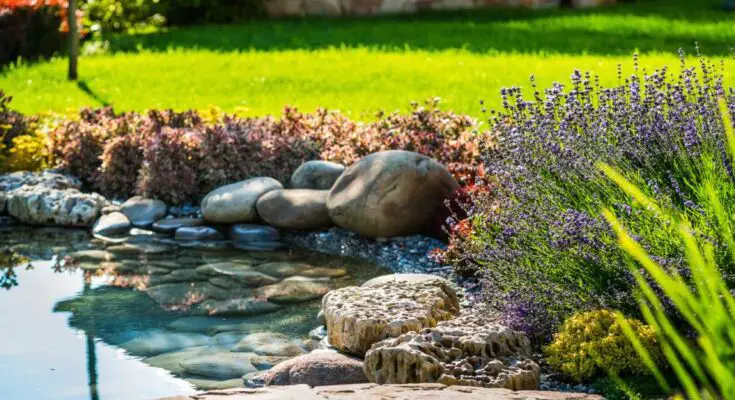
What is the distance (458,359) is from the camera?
498cm

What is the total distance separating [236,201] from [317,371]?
350 cm

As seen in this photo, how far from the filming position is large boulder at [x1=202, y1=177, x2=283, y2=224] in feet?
28.6

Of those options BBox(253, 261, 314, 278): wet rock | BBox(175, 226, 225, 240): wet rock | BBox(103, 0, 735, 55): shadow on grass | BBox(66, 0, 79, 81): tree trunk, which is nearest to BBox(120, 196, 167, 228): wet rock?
BBox(175, 226, 225, 240): wet rock

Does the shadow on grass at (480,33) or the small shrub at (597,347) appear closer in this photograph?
the small shrub at (597,347)

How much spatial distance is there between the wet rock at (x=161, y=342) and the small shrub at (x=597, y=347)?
2.12 metres

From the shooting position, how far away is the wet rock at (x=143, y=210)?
356 inches

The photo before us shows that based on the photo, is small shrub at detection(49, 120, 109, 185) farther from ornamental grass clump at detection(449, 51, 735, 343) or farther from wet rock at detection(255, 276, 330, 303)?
ornamental grass clump at detection(449, 51, 735, 343)

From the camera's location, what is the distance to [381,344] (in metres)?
5.16

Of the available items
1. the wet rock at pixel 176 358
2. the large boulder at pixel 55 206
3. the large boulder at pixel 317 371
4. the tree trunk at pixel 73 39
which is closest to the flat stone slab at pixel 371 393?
the large boulder at pixel 317 371

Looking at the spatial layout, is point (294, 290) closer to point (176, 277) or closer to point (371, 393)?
point (176, 277)

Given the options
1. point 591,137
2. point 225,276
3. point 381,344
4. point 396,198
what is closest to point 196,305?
point 225,276

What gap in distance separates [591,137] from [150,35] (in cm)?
1209

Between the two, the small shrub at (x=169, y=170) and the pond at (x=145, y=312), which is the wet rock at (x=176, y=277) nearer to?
the pond at (x=145, y=312)

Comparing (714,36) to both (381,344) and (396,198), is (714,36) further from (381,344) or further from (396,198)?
(381,344)
